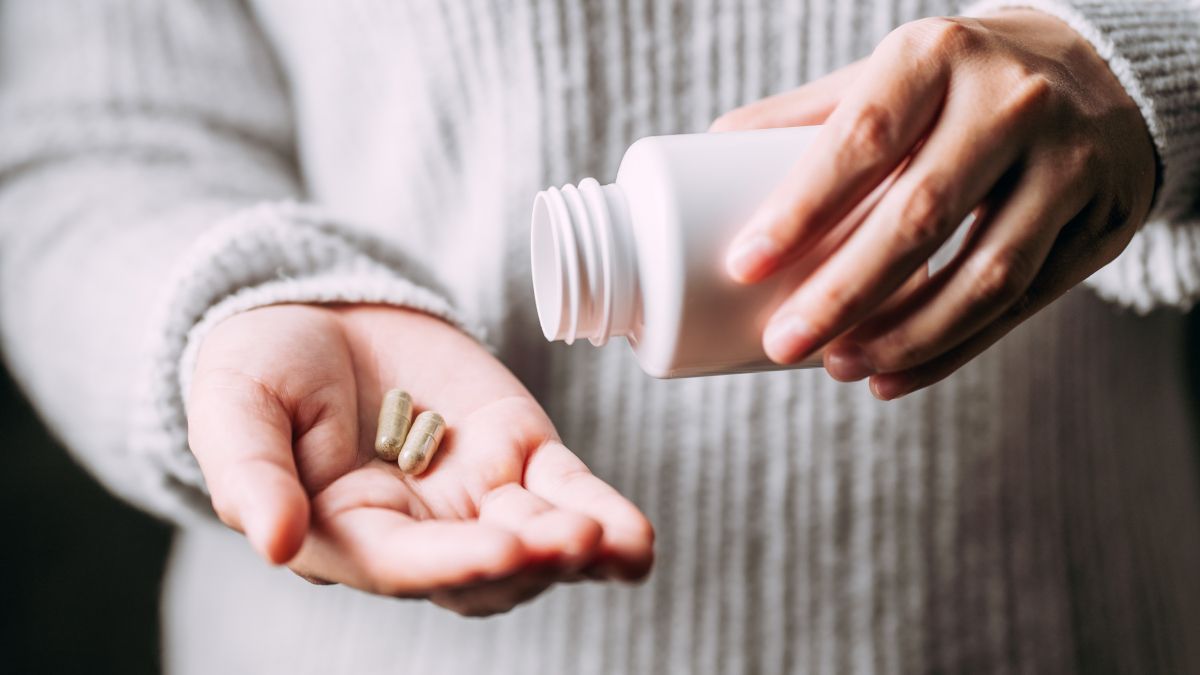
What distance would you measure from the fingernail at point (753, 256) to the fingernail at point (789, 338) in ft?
0.08

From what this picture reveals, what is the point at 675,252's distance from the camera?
1.35 ft

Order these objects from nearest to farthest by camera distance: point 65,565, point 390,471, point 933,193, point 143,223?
point 933,193
point 390,471
point 143,223
point 65,565

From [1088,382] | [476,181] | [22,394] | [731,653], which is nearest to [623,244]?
[476,181]

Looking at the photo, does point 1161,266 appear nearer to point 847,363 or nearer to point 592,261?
point 847,363

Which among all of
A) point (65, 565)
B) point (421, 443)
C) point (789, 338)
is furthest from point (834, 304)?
point (65, 565)

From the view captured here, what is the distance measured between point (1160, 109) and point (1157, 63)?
34 millimetres

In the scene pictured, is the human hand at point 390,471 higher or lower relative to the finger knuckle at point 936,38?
lower

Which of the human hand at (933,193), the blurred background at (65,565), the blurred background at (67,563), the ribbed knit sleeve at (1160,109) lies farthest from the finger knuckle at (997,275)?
the blurred background at (65,565)

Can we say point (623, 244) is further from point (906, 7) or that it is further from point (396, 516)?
point (906, 7)

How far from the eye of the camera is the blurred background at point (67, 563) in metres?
0.96

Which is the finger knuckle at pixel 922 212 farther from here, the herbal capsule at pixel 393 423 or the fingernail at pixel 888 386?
the herbal capsule at pixel 393 423

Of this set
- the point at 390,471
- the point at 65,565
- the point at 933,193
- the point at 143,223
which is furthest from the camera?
the point at 65,565

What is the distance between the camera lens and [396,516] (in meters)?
0.40

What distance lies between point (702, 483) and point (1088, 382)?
1.16 ft
